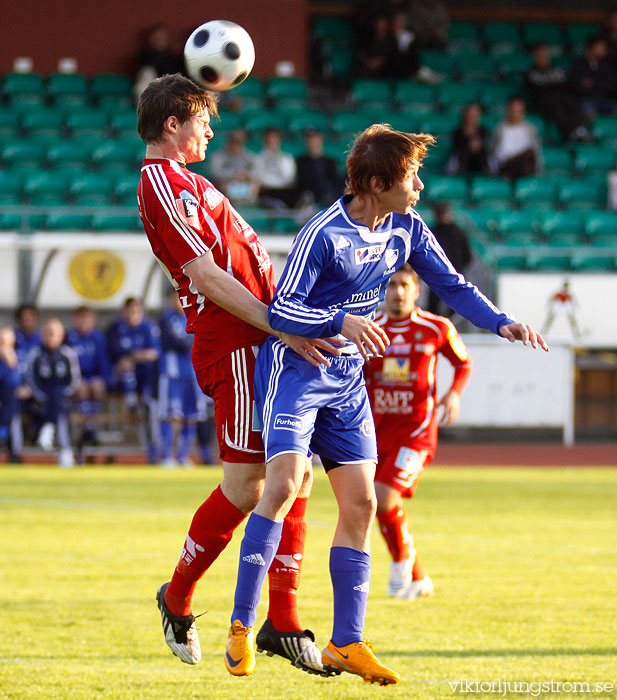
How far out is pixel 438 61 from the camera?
2155cm

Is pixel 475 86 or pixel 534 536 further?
pixel 475 86

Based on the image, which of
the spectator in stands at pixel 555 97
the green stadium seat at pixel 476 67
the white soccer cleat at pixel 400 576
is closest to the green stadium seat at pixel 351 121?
the green stadium seat at pixel 476 67

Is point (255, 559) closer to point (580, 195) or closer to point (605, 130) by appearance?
point (580, 195)

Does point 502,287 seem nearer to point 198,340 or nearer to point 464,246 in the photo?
point 464,246

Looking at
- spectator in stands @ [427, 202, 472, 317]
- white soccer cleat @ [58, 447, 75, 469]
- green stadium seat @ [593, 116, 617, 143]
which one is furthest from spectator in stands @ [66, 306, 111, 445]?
green stadium seat @ [593, 116, 617, 143]

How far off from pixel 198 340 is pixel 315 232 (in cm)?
70

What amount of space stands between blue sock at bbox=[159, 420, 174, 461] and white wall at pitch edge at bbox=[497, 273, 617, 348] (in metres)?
4.95

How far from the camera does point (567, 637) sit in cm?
511

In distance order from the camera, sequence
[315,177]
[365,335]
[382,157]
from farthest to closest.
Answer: [315,177] → [382,157] → [365,335]

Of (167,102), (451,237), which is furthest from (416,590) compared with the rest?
(451,237)

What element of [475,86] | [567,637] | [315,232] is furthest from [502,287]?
[315,232]

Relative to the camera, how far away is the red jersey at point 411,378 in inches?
271

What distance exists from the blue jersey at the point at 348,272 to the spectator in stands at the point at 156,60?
1476 cm

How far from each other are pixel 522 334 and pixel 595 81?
57.0ft
